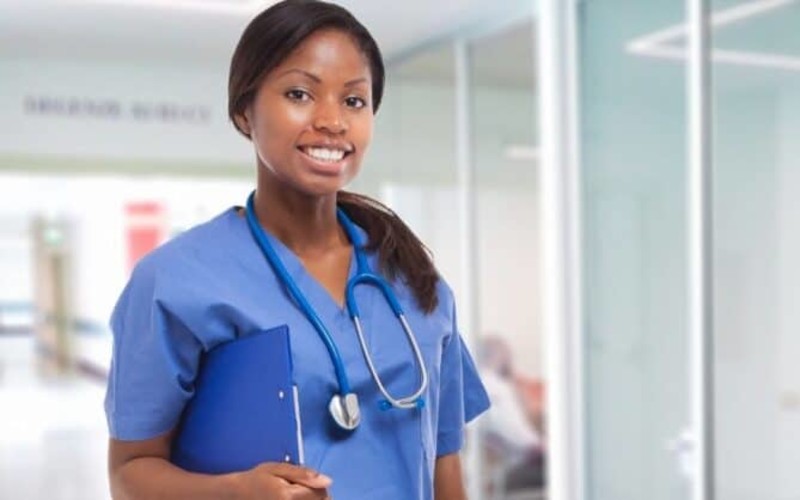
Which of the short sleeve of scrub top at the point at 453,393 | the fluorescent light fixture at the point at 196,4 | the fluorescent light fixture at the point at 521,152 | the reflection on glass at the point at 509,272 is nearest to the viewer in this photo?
the short sleeve of scrub top at the point at 453,393

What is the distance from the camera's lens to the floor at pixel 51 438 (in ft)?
14.7

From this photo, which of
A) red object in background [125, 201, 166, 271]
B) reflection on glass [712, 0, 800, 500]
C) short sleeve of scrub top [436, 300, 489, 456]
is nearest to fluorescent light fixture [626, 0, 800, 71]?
reflection on glass [712, 0, 800, 500]

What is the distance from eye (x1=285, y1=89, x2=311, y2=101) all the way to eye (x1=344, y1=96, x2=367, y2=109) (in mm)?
44

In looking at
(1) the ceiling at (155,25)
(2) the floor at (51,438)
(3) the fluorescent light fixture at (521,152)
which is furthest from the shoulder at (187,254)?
(3) the fluorescent light fixture at (521,152)

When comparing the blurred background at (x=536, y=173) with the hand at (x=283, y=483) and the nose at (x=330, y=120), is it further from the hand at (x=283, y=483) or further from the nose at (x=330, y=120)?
the hand at (x=283, y=483)

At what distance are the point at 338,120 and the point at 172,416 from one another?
327mm

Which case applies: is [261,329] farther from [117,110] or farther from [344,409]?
[117,110]

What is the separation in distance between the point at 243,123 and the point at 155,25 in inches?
100

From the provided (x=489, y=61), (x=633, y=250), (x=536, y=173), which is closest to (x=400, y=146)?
(x=489, y=61)

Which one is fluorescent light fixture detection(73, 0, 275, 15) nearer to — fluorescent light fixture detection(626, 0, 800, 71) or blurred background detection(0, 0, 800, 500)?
blurred background detection(0, 0, 800, 500)

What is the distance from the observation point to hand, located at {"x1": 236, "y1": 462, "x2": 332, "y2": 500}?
67 centimetres

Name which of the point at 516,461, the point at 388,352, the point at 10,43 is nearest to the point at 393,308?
the point at 388,352

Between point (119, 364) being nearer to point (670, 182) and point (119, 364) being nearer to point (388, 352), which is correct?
point (388, 352)

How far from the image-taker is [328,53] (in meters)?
0.76
